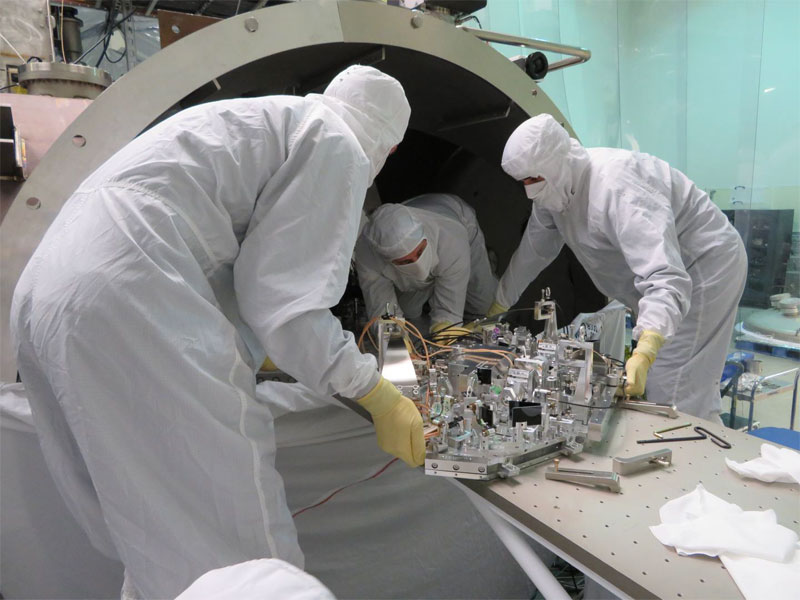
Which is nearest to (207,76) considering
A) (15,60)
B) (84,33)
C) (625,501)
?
(15,60)

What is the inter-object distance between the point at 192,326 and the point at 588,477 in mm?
756

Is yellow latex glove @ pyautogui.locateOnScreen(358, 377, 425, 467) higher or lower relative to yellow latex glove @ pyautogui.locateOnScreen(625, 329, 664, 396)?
higher

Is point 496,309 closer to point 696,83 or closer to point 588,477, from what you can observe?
point 588,477

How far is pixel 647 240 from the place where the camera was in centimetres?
169

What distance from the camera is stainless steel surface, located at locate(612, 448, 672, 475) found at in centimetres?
108

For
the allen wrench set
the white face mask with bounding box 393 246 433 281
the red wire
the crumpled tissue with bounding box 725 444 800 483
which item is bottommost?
the red wire

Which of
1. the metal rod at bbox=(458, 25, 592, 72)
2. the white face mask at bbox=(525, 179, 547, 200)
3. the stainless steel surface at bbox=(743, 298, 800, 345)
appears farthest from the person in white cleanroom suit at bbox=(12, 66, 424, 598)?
the stainless steel surface at bbox=(743, 298, 800, 345)

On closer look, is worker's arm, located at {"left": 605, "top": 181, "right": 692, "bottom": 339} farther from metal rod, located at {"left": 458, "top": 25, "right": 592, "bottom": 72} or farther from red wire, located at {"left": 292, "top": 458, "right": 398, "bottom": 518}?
red wire, located at {"left": 292, "top": 458, "right": 398, "bottom": 518}

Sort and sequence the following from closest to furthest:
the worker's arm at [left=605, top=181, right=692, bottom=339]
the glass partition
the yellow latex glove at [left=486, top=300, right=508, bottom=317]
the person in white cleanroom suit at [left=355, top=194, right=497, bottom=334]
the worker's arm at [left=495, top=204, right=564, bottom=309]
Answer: the worker's arm at [left=605, top=181, right=692, bottom=339], the person in white cleanroom suit at [left=355, top=194, right=497, bottom=334], the worker's arm at [left=495, top=204, right=564, bottom=309], the yellow latex glove at [left=486, top=300, right=508, bottom=317], the glass partition

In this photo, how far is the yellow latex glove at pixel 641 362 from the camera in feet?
4.82

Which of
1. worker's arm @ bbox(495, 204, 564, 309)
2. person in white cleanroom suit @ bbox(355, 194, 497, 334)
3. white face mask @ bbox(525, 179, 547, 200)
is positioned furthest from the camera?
worker's arm @ bbox(495, 204, 564, 309)

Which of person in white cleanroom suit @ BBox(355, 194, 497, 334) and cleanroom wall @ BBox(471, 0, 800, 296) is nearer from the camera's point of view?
person in white cleanroom suit @ BBox(355, 194, 497, 334)

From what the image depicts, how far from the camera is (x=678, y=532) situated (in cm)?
88

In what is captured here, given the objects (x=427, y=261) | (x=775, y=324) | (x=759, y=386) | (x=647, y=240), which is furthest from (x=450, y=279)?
(x=775, y=324)
